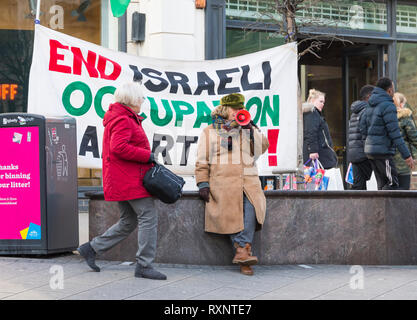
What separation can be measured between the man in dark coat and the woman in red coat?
3.37 m

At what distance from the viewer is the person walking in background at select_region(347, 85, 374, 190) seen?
30.4ft

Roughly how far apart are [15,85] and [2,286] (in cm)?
480

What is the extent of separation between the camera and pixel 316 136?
988 centimetres

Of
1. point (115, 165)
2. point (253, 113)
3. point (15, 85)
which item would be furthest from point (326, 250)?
point (15, 85)

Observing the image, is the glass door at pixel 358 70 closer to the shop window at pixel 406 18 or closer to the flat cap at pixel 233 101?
the shop window at pixel 406 18

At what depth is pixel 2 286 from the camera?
5.90 m

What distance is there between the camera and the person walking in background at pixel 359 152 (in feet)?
30.4

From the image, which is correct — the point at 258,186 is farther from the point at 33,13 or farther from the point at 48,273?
the point at 33,13

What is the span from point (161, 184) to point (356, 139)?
409cm

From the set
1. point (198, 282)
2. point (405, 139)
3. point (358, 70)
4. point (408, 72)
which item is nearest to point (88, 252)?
point (198, 282)

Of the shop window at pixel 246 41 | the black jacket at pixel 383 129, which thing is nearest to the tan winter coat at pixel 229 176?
the black jacket at pixel 383 129

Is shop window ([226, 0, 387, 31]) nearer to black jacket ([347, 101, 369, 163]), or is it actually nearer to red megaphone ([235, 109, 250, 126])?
black jacket ([347, 101, 369, 163])

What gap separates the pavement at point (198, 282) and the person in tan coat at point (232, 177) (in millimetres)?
422

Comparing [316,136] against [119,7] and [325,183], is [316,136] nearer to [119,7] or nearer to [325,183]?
[325,183]
